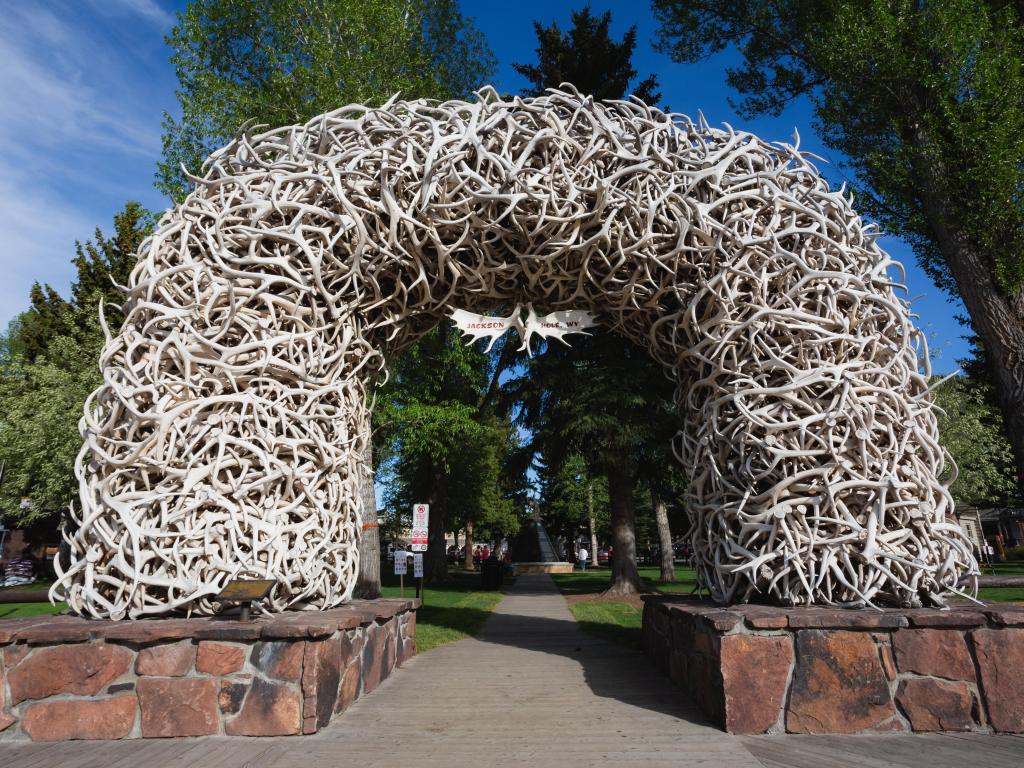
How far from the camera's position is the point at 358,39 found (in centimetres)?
1291

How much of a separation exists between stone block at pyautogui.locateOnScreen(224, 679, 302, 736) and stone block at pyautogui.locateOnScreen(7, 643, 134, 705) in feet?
2.49

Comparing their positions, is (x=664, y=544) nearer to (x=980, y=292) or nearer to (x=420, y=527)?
(x=420, y=527)

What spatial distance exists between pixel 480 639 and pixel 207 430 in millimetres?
5451

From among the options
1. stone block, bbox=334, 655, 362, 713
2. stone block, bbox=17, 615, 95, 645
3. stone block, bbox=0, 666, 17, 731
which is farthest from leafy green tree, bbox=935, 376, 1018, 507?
stone block, bbox=0, 666, 17, 731

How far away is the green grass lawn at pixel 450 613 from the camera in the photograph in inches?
329

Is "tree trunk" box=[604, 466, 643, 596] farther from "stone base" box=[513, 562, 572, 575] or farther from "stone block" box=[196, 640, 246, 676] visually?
"stone base" box=[513, 562, 572, 575]

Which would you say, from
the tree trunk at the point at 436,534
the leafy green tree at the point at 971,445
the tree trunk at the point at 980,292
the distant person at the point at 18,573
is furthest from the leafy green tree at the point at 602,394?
the distant person at the point at 18,573

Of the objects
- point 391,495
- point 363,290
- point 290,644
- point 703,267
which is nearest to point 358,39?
point 363,290

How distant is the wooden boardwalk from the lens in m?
3.39

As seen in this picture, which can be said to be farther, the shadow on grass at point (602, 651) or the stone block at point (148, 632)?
the shadow on grass at point (602, 651)

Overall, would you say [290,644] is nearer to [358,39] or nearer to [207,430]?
[207,430]

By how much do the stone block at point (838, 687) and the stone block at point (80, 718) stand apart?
4.10 m

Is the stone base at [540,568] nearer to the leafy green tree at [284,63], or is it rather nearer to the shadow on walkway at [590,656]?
the shadow on walkway at [590,656]

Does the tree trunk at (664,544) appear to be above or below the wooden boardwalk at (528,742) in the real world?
above
